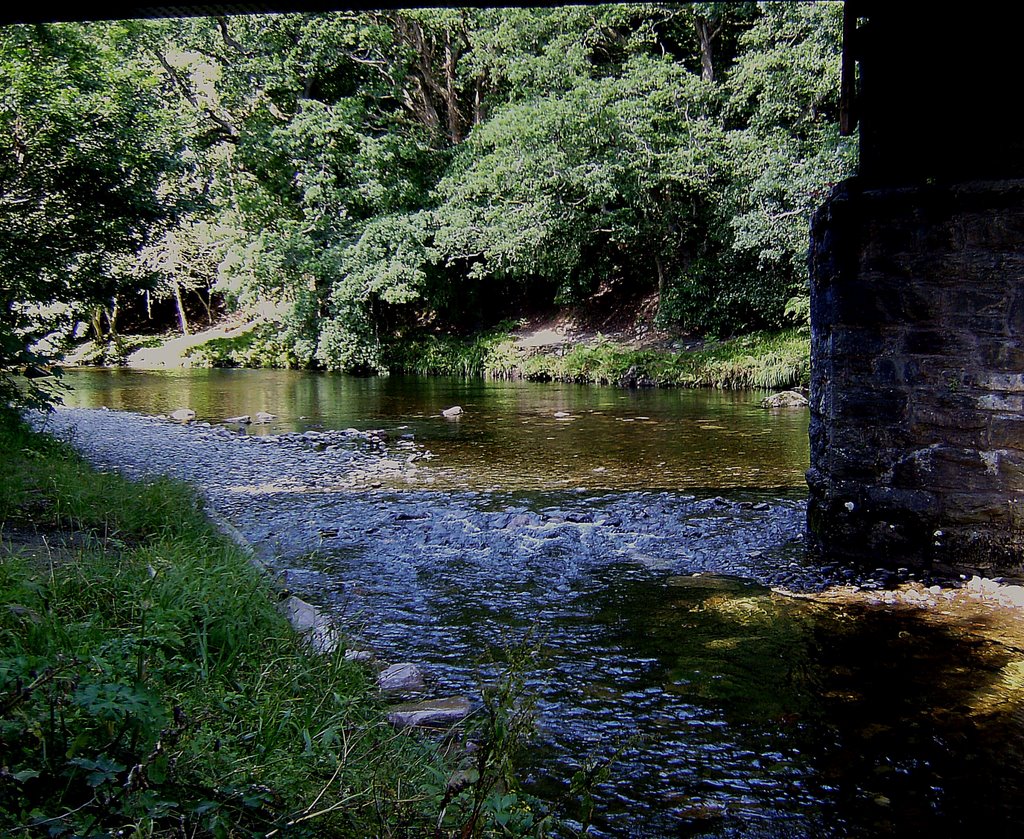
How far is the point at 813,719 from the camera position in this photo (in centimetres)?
384

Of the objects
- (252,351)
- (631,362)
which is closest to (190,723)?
(631,362)

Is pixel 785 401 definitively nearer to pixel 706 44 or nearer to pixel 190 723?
pixel 706 44

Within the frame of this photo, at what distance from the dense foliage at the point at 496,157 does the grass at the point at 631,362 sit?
58.4 inches

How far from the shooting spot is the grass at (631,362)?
19969 millimetres

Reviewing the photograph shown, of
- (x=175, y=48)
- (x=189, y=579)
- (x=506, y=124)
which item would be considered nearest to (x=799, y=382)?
(x=506, y=124)

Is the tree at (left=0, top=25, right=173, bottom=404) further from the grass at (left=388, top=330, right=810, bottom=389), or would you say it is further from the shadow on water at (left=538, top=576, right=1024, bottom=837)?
the grass at (left=388, top=330, right=810, bottom=389)

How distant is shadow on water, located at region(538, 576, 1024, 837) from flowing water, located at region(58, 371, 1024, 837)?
0.04ft

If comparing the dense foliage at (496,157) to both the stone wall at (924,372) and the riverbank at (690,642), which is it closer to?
the riverbank at (690,642)

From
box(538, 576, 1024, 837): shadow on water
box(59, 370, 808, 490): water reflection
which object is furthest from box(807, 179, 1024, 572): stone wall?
box(59, 370, 808, 490): water reflection

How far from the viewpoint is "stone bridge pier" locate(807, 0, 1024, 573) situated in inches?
207

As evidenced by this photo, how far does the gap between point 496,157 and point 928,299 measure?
67.1 ft

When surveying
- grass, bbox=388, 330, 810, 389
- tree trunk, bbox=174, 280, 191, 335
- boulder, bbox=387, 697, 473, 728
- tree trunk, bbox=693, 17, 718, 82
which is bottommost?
boulder, bbox=387, 697, 473, 728

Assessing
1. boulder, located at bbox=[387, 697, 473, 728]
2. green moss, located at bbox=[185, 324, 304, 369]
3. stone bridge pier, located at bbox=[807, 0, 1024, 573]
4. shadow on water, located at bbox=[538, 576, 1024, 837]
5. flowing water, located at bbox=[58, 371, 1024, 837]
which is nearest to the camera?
shadow on water, located at bbox=[538, 576, 1024, 837]

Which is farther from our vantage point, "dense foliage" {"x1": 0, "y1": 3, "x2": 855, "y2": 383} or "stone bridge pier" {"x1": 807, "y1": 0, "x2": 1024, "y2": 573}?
"dense foliage" {"x1": 0, "y1": 3, "x2": 855, "y2": 383}
